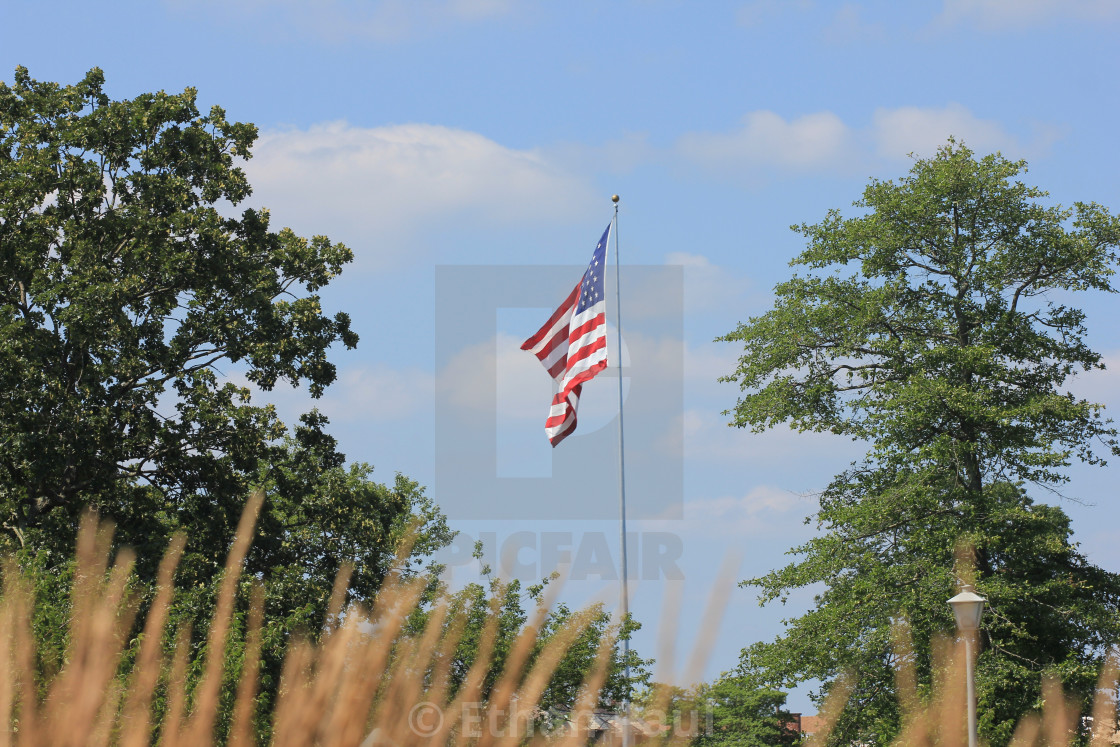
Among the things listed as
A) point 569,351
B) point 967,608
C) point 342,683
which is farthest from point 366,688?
point 569,351

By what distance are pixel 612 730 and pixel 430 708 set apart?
0.29 m

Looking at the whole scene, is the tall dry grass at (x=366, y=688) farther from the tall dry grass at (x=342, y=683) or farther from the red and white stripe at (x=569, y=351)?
the red and white stripe at (x=569, y=351)

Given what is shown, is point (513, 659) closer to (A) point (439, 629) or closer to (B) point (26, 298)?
(A) point (439, 629)

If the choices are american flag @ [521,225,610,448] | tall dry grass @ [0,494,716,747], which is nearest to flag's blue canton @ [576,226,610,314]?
american flag @ [521,225,610,448]

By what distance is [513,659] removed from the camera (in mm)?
1520

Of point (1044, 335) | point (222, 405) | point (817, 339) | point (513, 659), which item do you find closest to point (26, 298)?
point (222, 405)

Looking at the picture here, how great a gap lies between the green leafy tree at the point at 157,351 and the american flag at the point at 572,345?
3768 mm

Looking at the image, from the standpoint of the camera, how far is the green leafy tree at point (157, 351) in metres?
19.1

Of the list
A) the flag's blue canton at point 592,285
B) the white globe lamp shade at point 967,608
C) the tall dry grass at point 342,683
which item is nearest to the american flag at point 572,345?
the flag's blue canton at point 592,285

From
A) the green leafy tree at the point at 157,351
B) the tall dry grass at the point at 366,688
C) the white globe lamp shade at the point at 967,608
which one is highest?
the green leafy tree at the point at 157,351

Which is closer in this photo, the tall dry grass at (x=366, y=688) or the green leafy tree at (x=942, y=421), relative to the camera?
the tall dry grass at (x=366, y=688)

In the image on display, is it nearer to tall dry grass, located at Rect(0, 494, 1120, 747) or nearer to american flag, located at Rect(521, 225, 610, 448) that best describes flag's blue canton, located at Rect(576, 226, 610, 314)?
american flag, located at Rect(521, 225, 610, 448)

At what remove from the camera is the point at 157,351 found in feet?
67.9

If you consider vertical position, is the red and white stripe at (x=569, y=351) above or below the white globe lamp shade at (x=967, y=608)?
above
